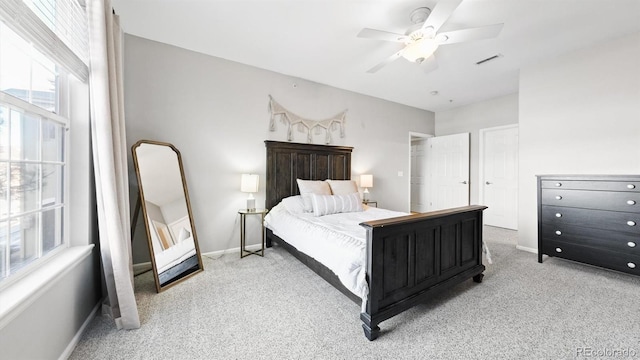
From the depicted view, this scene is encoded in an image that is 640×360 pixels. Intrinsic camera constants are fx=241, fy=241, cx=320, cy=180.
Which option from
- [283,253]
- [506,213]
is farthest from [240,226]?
[506,213]

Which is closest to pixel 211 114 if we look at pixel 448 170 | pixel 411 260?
pixel 411 260

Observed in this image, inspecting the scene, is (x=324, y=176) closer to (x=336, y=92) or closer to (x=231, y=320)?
(x=336, y=92)

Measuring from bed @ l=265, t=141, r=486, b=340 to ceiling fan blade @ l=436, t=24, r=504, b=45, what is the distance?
1.51m

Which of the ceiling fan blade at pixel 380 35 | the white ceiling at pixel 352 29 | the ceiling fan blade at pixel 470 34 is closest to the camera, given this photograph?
the ceiling fan blade at pixel 470 34

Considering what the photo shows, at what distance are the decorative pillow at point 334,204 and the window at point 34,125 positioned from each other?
220cm

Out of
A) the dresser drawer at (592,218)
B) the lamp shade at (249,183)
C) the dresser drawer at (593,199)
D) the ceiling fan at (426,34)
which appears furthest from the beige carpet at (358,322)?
the ceiling fan at (426,34)

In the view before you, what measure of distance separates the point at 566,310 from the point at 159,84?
450 cm

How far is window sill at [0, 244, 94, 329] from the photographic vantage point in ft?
3.25

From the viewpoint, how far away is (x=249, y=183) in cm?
315

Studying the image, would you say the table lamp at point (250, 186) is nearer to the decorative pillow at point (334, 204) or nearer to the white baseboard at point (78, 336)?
the decorative pillow at point (334, 204)

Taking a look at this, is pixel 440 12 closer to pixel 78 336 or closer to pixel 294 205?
pixel 294 205

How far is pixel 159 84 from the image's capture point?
283 centimetres

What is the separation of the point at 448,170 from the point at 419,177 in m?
0.76

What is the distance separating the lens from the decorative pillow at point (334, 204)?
3035mm
